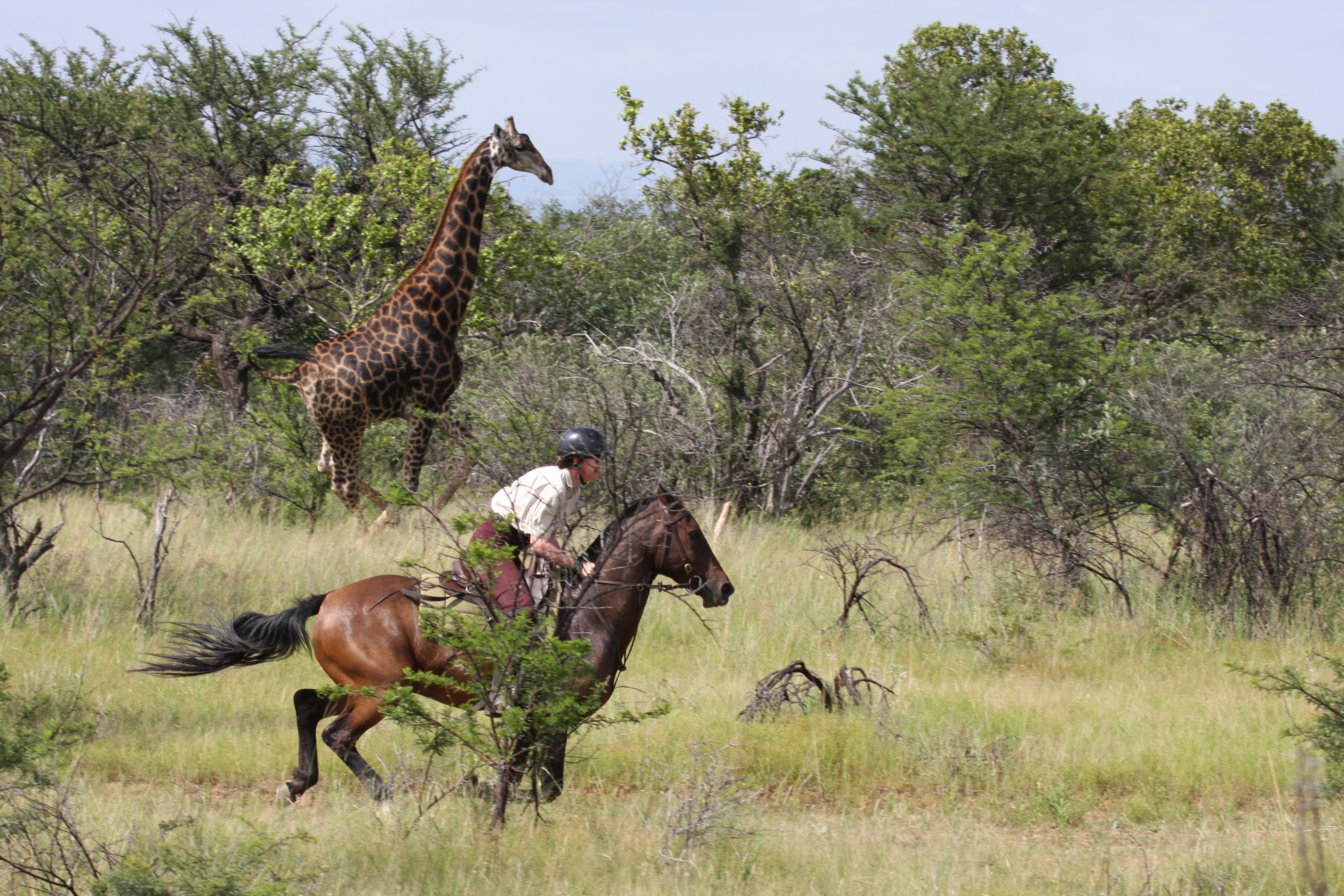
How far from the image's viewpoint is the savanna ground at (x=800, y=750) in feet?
15.5

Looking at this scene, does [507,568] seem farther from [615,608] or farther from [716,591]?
[716,591]

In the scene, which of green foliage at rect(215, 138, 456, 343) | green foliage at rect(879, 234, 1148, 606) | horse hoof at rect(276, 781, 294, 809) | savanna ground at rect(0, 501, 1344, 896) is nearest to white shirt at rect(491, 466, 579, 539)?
savanna ground at rect(0, 501, 1344, 896)

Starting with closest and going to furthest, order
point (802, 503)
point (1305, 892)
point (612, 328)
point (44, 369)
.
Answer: point (1305, 892) < point (44, 369) < point (802, 503) < point (612, 328)

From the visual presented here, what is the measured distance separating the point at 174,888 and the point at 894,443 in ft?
26.5

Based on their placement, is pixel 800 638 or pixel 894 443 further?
pixel 894 443

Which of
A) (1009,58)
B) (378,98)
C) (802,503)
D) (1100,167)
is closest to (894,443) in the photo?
(802,503)

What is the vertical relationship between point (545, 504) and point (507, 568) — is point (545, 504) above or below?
above

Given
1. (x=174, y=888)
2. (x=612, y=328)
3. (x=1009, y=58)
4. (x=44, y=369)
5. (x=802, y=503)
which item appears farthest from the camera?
(x=1009, y=58)

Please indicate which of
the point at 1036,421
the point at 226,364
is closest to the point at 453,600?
the point at 1036,421

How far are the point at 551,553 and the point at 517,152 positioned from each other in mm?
6317

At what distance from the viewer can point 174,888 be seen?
3889 mm

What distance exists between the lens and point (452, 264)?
10.6m

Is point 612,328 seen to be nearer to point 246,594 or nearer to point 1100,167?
point 1100,167

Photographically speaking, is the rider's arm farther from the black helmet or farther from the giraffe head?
the giraffe head
